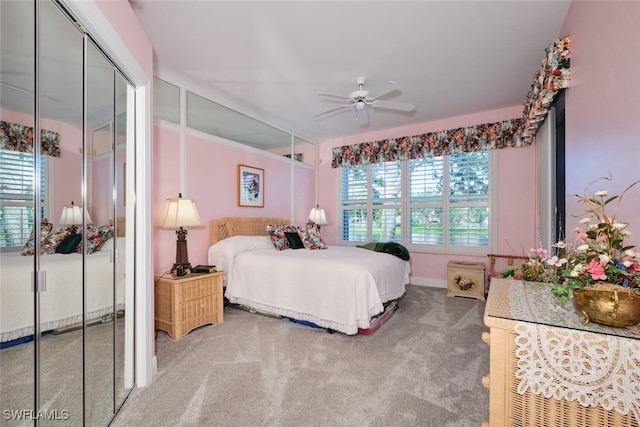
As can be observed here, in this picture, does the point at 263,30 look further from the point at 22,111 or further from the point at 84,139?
the point at 22,111

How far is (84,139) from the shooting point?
142 centimetres

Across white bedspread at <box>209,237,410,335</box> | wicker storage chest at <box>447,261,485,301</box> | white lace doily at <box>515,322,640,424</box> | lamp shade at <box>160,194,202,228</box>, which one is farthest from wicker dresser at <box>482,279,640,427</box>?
wicker storage chest at <box>447,261,485,301</box>

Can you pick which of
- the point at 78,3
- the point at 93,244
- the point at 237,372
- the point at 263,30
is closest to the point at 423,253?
the point at 237,372

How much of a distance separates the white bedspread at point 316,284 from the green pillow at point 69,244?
1.84 metres

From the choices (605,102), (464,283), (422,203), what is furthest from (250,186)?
(605,102)

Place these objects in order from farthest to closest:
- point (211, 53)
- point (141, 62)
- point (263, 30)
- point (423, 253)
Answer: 1. point (423, 253)
2. point (211, 53)
3. point (263, 30)
4. point (141, 62)

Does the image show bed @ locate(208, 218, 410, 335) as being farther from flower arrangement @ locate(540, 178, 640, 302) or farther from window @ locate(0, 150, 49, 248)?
window @ locate(0, 150, 49, 248)

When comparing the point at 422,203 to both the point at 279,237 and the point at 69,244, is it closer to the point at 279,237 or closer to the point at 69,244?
the point at 279,237

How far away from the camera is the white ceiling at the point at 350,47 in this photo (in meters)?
2.07

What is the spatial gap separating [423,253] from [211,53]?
13.3 ft

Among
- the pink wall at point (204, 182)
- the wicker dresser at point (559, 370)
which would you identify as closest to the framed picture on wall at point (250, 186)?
the pink wall at point (204, 182)

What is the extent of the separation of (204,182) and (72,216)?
7.32 ft

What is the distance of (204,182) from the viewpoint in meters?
3.51

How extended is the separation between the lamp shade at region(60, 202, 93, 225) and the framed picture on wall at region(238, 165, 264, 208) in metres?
2.60
